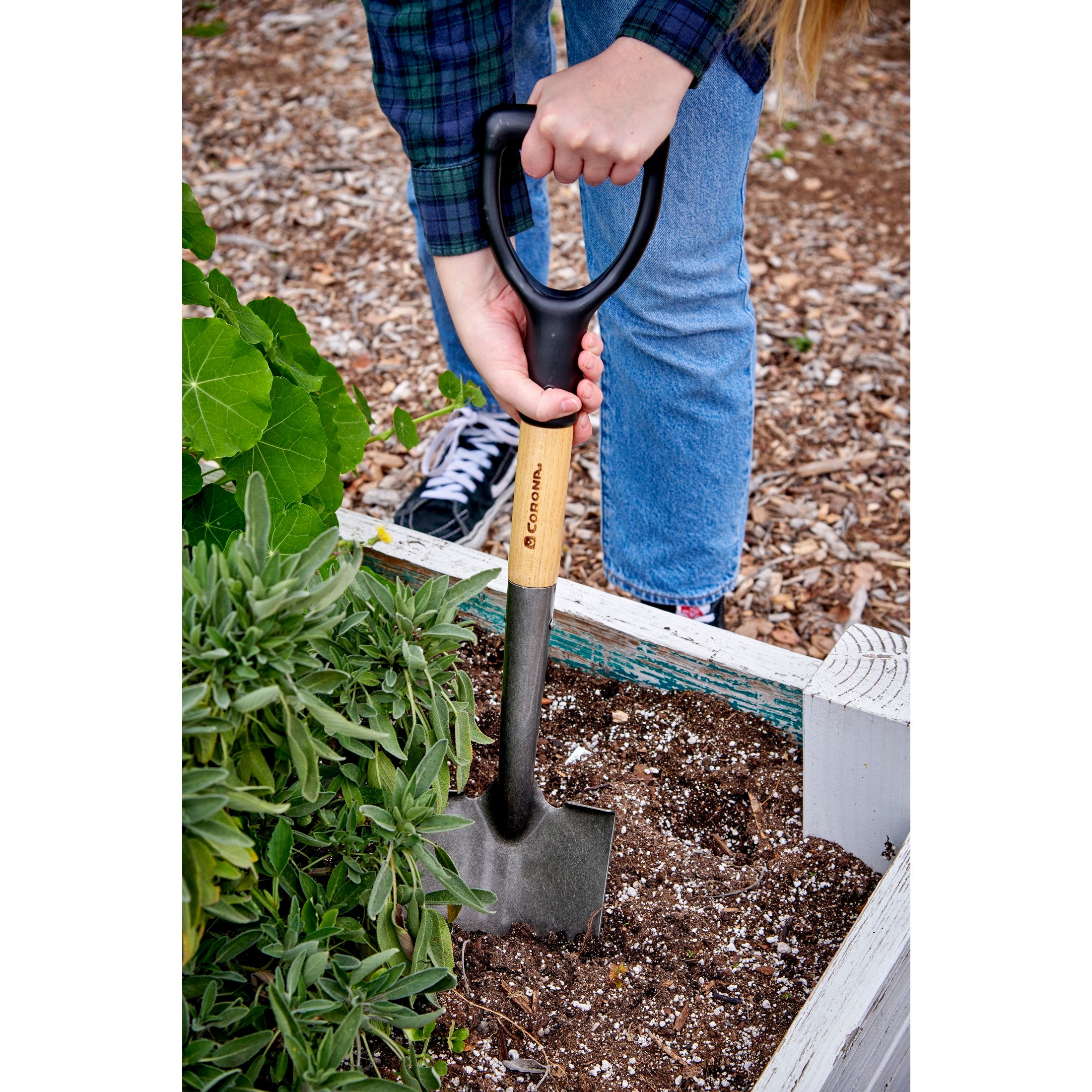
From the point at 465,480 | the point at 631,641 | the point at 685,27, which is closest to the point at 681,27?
the point at 685,27

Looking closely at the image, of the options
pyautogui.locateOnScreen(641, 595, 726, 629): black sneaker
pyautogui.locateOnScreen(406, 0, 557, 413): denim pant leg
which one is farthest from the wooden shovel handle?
pyautogui.locateOnScreen(641, 595, 726, 629): black sneaker

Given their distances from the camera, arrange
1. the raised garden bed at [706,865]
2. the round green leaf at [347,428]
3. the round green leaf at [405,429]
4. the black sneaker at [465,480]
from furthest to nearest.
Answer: the black sneaker at [465,480] < the round green leaf at [405,429] < the round green leaf at [347,428] < the raised garden bed at [706,865]

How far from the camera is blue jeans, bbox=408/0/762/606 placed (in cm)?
137

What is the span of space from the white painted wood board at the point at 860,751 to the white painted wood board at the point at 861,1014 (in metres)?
0.12

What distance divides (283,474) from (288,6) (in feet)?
12.2

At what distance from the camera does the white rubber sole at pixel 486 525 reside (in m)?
2.05

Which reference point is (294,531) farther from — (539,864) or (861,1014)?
(861,1014)

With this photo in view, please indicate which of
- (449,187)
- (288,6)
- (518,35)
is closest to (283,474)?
(449,187)

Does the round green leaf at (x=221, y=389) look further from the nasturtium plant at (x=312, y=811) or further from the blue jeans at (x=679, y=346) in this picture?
the blue jeans at (x=679, y=346)

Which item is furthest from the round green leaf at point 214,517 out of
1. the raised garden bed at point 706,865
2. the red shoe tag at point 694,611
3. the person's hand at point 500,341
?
the red shoe tag at point 694,611

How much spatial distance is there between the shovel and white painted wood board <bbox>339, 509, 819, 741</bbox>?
0.84 feet

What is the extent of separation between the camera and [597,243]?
154 centimetres

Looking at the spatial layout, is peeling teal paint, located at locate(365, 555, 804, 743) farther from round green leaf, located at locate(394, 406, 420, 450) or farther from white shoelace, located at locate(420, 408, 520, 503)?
white shoelace, located at locate(420, 408, 520, 503)

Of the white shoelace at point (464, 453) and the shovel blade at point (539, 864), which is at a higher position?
the white shoelace at point (464, 453)
